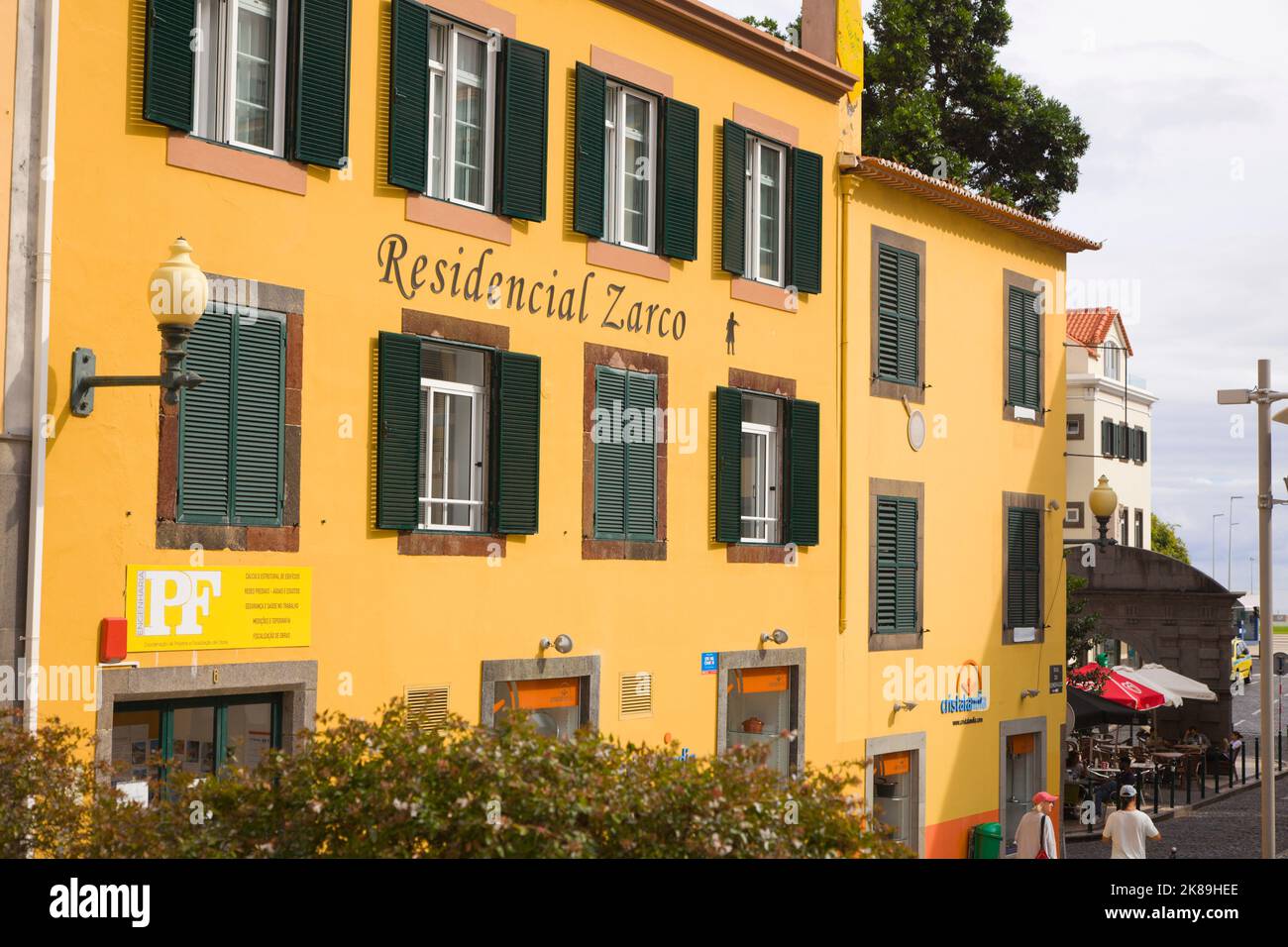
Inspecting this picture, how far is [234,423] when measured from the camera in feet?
42.7

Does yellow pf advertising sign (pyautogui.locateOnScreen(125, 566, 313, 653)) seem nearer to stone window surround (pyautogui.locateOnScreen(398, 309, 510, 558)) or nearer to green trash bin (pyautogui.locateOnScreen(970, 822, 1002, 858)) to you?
stone window surround (pyautogui.locateOnScreen(398, 309, 510, 558))

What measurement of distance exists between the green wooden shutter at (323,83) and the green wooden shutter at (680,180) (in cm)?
427

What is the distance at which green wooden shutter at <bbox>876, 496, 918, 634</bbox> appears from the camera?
2089 centimetres

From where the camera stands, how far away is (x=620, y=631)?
16.6 m

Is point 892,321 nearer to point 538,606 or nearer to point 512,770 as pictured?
point 538,606

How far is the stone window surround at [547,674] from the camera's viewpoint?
15.1 meters

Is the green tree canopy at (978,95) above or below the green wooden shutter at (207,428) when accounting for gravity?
above

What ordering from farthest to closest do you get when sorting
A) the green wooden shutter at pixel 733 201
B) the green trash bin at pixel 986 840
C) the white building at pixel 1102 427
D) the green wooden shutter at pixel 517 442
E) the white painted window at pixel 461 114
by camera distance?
the white building at pixel 1102 427 → the green trash bin at pixel 986 840 → the green wooden shutter at pixel 733 201 → the green wooden shutter at pixel 517 442 → the white painted window at pixel 461 114

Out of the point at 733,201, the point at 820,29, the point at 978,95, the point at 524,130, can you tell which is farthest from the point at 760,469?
the point at 978,95

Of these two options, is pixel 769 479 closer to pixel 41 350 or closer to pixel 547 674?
pixel 547 674

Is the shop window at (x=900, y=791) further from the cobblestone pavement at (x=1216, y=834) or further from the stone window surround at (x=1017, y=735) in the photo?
the cobblestone pavement at (x=1216, y=834)

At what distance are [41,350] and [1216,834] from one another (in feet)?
82.6

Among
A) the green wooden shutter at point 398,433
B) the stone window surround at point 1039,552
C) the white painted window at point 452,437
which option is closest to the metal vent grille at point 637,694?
the white painted window at point 452,437
